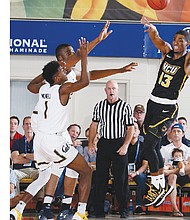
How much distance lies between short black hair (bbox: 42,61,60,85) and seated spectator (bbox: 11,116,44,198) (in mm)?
1604

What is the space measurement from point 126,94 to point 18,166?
107 inches

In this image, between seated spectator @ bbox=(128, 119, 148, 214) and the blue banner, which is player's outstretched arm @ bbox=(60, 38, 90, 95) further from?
the blue banner

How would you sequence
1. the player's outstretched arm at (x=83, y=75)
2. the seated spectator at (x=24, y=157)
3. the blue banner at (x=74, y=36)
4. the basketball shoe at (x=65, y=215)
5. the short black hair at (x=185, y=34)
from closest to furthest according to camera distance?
the player's outstretched arm at (x=83, y=75)
the short black hair at (x=185, y=34)
the basketball shoe at (x=65, y=215)
the seated spectator at (x=24, y=157)
the blue banner at (x=74, y=36)

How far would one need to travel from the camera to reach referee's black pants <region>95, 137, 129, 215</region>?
22.1 ft

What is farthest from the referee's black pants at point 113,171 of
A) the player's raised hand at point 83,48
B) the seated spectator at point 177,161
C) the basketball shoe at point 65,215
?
the player's raised hand at point 83,48

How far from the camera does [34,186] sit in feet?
19.6

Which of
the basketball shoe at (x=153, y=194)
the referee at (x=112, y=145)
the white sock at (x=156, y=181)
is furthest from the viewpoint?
the referee at (x=112, y=145)

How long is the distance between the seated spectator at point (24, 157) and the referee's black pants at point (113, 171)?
93cm

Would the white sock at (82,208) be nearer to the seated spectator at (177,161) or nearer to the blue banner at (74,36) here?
the seated spectator at (177,161)

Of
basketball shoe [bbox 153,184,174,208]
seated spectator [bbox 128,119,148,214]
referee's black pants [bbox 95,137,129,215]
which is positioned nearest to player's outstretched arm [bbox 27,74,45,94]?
referee's black pants [bbox 95,137,129,215]

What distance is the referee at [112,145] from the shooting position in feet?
22.0
